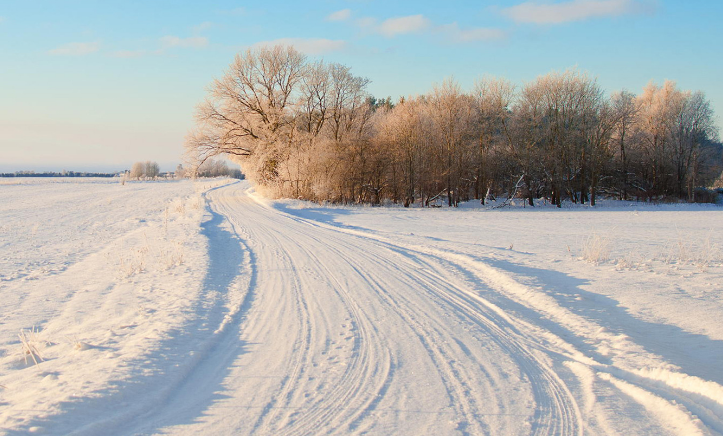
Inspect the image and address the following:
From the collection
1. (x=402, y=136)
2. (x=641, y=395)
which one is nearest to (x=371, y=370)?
(x=641, y=395)

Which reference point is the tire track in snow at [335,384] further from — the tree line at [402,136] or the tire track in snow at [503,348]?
the tree line at [402,136]

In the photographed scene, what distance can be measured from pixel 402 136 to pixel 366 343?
93.2 ft

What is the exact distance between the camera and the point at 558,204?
1387 inches

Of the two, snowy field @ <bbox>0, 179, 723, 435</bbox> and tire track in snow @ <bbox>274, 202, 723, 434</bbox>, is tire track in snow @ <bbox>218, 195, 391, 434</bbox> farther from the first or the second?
tire track in snow @ <bbox>274, 202, 723, 434</bbox>

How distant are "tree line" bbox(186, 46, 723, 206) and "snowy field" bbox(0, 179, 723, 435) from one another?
22404 millimetres

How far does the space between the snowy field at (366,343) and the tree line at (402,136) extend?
22.4 meters

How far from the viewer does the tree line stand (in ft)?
107

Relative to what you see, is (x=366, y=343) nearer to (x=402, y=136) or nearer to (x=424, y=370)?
(x=424, y=370)

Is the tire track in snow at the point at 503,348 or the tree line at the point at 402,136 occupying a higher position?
the tree line at the point at 402,136

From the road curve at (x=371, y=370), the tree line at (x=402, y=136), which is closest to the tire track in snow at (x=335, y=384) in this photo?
the road curve at (x=371, y=370)

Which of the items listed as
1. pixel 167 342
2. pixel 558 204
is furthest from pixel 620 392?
pixel 558 204

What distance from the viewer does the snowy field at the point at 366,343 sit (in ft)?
11.4

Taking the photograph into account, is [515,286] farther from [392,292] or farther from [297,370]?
[297,370]

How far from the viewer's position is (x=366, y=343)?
16.5 ft
